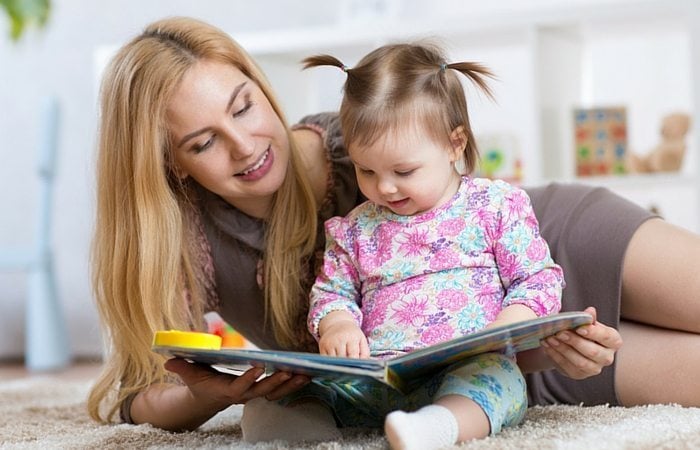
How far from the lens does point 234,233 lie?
170 centimetres

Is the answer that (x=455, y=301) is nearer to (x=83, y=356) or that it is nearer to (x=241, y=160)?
(x=241, y=160)

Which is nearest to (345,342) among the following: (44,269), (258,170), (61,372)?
(258,170)

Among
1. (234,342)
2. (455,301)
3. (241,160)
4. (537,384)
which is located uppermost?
(241,160)

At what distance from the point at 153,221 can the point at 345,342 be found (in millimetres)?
452

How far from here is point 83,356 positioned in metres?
3.91

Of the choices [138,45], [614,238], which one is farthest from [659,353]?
[138,45]

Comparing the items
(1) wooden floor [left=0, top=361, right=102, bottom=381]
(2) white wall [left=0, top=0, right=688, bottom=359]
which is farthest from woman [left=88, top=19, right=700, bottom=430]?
(2) white wall [left=0, top=0, right=688, bottom=359]

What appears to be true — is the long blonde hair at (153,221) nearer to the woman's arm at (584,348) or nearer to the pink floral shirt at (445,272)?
the pink floral shirt at (445,272)

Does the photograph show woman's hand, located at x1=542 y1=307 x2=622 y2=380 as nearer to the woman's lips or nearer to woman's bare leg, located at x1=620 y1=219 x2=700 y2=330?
woman's bare leg, located at x1=620 y1=219 x2=700 y2=330

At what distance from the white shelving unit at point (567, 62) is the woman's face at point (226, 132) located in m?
1.48

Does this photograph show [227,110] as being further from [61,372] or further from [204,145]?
[61,372]

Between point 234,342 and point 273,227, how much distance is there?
1487 mm

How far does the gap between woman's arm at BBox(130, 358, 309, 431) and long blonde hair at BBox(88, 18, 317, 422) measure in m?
0.05

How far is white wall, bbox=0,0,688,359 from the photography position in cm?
388
